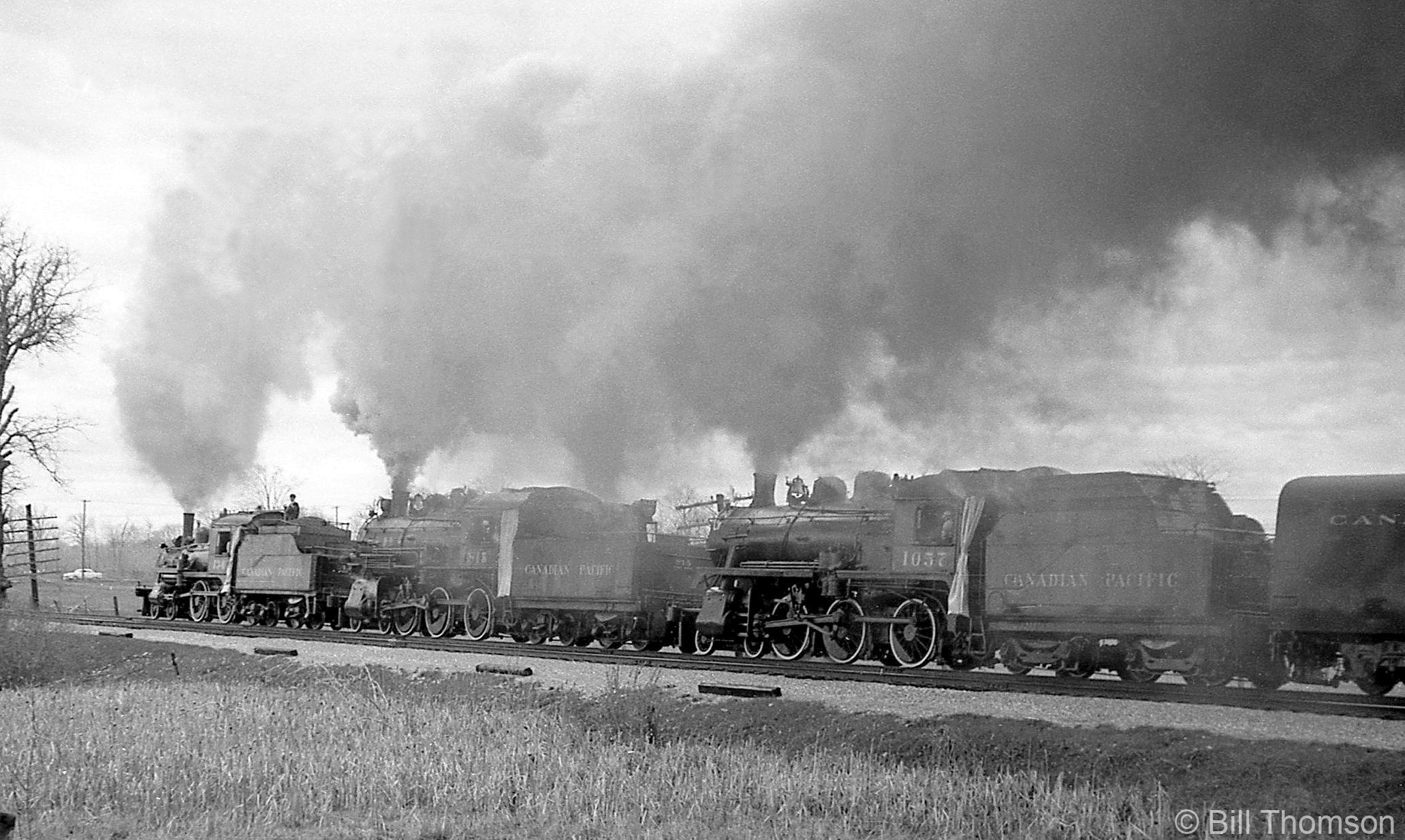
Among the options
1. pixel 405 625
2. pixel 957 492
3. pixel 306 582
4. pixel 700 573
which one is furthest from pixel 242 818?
pixel 306 582

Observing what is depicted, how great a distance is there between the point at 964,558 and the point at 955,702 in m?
3.72

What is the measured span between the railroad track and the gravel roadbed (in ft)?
1.02

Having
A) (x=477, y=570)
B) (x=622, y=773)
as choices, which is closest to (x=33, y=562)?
(x=477, y=570)

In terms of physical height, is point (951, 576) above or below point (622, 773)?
above

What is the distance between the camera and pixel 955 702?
14.6 meters

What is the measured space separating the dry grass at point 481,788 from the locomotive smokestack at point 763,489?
26.2 ft

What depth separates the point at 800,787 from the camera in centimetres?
1188

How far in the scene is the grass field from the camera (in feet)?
35.1

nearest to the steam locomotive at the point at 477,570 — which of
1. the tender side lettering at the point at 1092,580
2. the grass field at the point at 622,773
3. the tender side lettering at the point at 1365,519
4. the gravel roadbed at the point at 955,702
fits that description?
the gravel roadbed at the point at 955,702

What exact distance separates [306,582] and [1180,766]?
24.0m

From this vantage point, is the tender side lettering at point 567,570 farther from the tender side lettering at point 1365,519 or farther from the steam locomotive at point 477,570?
the tender side lettering at point 1365,519

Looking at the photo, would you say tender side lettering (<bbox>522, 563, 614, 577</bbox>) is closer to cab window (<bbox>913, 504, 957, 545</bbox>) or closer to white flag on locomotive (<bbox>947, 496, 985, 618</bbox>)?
cab window (<bbox>913, 504, 957, 545</bbox>)

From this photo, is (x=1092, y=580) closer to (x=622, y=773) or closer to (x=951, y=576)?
(x=951, y=576)

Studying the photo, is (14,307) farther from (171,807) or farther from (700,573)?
(171,807)
